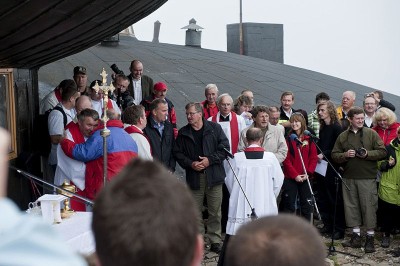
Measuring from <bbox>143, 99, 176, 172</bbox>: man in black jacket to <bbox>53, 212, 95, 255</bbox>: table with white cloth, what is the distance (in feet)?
6.48

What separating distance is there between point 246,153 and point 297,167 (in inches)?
42.8

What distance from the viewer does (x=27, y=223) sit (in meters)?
0.92

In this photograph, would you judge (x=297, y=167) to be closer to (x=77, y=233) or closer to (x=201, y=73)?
(x=77, y=233)

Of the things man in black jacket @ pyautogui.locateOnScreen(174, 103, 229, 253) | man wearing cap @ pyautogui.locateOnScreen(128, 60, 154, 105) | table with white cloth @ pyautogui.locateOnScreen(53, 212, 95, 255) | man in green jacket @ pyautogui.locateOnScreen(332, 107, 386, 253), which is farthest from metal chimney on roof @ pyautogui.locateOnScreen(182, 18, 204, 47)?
table with white cloth @ pyautogui.locateOnScreen(53, 212, 95, 255)

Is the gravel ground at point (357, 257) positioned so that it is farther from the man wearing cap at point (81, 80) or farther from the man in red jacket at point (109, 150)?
the man wearing cap at point (81, 80)

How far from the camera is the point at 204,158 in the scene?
6.41m

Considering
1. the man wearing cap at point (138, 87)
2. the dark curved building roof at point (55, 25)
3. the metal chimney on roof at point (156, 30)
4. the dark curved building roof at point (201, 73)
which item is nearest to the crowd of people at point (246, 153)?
the man wearing cap at point (138, 87)

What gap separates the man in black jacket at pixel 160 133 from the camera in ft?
20.8

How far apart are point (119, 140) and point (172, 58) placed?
898 centimetres

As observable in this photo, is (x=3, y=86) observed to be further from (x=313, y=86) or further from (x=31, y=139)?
(x=313, y=86)

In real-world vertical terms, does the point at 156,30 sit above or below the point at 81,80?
above

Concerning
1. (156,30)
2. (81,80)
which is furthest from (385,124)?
(156,30)

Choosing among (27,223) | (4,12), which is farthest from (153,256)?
(4,12)

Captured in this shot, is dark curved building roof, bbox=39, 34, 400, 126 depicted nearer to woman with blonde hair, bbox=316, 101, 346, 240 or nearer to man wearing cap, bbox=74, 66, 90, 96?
man wearing cap, bbox=74, 66, 90, 96
